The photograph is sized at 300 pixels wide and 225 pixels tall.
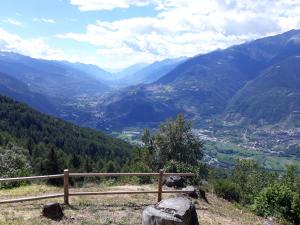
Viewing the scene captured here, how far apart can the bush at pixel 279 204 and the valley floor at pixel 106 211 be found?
1405mm

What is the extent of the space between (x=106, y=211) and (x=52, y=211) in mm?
3406

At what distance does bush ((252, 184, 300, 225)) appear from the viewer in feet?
93.4

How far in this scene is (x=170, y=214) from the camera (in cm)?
1666

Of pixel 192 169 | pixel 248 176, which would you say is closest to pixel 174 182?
pixel 192 169

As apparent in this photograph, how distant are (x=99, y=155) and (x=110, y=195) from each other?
15135cm

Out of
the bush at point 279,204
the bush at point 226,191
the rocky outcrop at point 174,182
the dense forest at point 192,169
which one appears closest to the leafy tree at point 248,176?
the dense forest at point 192,169

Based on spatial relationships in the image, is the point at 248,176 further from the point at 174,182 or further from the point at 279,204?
the point at 174,182

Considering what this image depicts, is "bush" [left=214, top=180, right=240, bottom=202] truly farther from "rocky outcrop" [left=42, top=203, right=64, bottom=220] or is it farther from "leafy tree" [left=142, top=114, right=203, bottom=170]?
"leafy tree" [left=142, top=114, right=203, bottom=170]

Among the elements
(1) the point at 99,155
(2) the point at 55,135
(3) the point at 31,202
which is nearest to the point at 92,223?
(3) the point at 31,202

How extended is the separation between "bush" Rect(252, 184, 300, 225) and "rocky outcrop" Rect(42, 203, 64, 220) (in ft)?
51.1

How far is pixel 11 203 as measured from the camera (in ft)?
71.9

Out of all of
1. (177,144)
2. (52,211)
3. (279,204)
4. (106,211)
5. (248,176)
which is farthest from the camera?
(248,176)

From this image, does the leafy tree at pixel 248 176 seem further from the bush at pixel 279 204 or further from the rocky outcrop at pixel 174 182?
the rocky outcrop at pixel 174 182

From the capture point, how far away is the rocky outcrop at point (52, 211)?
65.5 feet
